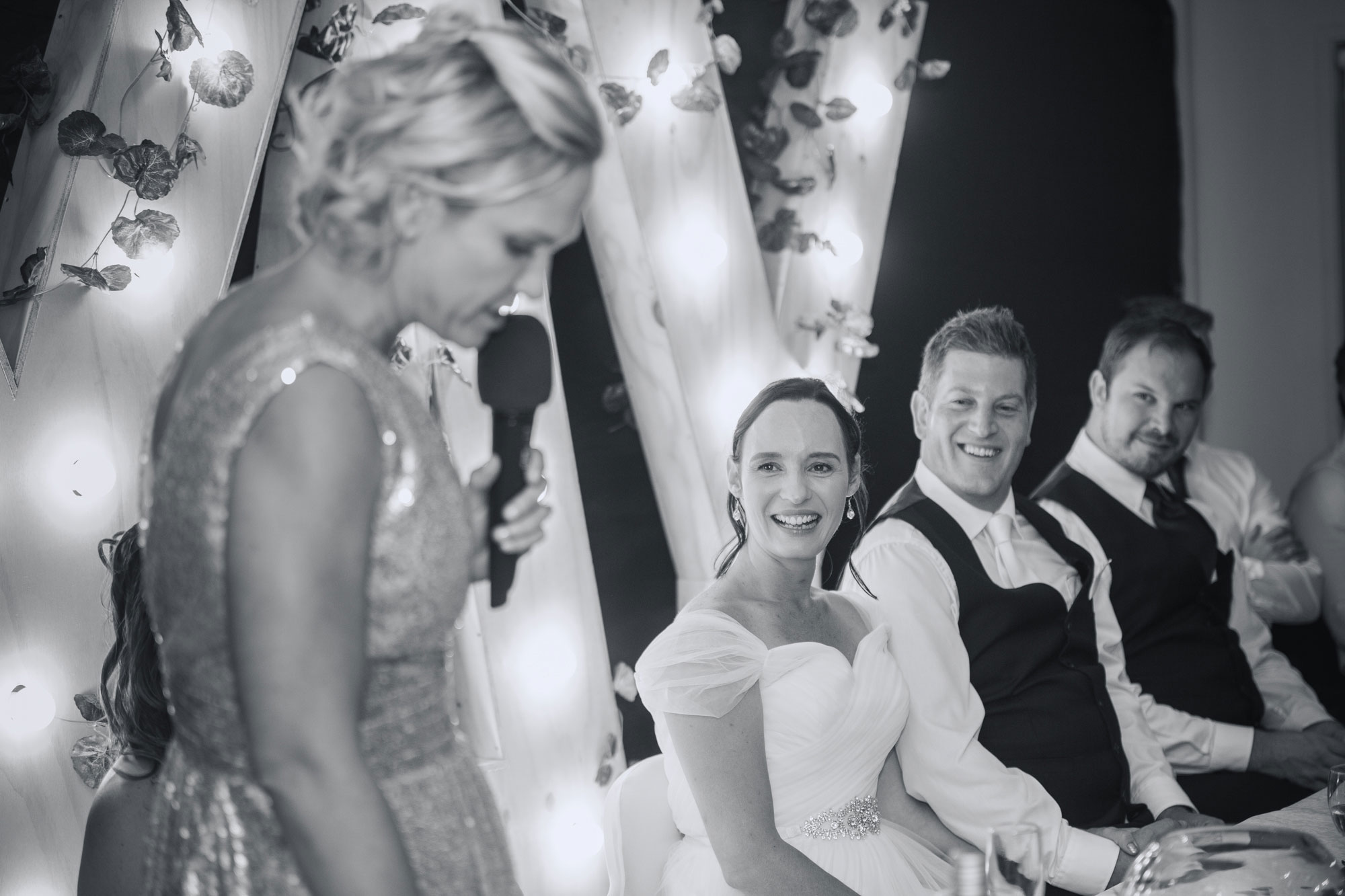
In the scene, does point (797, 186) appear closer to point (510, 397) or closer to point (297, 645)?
point (510, 397)

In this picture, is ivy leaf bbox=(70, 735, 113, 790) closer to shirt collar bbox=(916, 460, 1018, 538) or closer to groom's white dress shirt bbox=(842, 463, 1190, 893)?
groom's white dress shirt bbox=(842, 463, 1190, 893)

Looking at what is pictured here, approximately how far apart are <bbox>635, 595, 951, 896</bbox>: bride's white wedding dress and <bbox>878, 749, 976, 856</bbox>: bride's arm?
102 millimetres

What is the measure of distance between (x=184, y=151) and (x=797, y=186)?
1435mm

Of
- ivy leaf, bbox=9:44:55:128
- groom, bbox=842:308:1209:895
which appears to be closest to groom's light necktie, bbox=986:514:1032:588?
groom, bbox=842:308:1209:895

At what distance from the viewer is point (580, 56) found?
244cm

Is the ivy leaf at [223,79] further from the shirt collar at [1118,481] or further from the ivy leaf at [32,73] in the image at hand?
the shirt collar at [1118,481]

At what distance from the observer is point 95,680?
6.13 feet

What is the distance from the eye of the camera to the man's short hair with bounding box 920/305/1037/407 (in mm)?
2463

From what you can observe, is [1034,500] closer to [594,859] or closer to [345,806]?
[594,859]

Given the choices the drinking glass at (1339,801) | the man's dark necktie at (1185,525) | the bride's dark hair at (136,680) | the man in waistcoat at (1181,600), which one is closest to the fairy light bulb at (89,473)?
the bride's dark hair at (136,680)

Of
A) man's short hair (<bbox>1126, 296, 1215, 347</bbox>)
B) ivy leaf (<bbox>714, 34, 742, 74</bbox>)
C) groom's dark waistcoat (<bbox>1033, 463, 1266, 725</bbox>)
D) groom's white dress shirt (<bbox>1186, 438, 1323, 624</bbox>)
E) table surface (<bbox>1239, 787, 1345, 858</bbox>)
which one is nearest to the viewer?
table surface (<bbox>1239, 787, 1345, 858</bbox>)

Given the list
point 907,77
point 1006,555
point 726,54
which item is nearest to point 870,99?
point 907,77

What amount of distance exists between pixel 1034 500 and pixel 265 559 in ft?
7.87

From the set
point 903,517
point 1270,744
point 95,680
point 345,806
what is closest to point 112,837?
point 95,680
